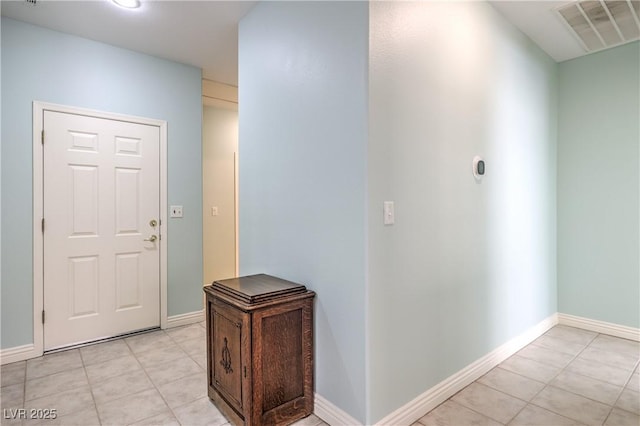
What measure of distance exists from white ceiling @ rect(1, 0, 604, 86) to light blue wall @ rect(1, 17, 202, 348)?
0.16 metres

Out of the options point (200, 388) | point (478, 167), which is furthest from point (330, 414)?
point (478, 167)

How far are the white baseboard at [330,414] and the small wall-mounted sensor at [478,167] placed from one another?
67.3 inches

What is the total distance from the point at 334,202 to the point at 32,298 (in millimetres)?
2657

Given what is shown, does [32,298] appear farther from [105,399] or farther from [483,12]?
[483,12]

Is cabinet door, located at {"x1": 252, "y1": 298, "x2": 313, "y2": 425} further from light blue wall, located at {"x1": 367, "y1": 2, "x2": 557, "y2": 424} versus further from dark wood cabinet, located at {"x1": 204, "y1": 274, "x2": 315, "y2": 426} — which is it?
light blue wall, located at {"x1": 367, "y1": 2, "x2": 557, "y2": 424}

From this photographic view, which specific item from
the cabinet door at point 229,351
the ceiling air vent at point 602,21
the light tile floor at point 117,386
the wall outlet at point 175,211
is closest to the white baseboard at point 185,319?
the light tile floor at point 117,386

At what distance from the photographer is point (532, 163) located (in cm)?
313

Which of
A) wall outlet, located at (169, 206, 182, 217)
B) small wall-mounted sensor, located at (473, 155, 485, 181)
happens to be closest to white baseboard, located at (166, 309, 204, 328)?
wall outlet, located at (169, 206, 182, 217)

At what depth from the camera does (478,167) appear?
2.39m

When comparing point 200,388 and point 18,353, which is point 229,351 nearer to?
point 200,388

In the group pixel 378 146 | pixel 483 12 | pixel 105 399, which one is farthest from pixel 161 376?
pixel 483 12

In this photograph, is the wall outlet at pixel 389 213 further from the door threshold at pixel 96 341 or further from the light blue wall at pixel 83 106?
the door threshold at pixel 96 341

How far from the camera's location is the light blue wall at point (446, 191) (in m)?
1.78

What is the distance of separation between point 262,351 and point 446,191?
4.68ft
